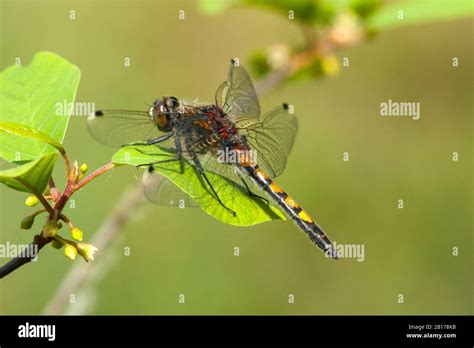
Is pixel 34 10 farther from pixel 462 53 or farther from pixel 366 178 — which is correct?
pixel 462 53

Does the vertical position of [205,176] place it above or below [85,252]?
above

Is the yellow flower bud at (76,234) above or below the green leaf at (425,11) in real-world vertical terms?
below

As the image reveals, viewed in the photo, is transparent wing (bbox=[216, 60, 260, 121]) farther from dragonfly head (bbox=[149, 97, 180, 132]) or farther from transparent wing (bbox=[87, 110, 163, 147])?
transparent wing (bbox=[87, 110, 163, 147])

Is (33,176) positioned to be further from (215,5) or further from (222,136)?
(215,5)

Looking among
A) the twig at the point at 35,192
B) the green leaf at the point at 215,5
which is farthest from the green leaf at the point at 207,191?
the green leaf at the point at 215,5

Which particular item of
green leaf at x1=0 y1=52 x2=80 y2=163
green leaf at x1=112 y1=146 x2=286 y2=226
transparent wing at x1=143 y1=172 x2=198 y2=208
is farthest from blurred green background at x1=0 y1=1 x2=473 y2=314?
green leaf at x1=112 y1=146 x2=286 y2=226

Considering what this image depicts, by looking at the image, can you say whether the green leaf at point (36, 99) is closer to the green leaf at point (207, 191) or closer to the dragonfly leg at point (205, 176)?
the green leaf at point (207, 191)

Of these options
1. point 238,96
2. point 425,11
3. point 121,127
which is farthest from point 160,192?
point 425,11
